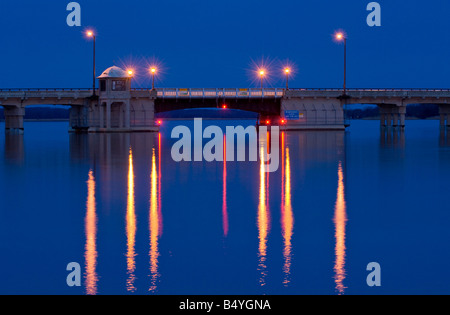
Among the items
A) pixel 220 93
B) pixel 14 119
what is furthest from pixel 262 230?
pixel 14 119

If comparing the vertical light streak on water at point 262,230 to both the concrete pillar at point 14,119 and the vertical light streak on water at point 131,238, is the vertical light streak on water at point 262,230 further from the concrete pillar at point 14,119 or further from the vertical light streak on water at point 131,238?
the concrete pillar at point 14,119

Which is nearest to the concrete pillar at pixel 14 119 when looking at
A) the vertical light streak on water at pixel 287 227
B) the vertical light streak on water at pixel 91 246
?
the vertical light streak on water at pixel 287 227

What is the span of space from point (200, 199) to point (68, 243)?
20.8ft

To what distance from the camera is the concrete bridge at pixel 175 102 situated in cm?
6931

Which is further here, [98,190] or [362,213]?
[98,190]

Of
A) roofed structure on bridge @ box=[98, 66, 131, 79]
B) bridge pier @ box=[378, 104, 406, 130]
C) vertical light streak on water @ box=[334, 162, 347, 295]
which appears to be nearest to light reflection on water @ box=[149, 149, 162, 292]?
vertical light streak on water @ box=[334, 162, 347, 295]

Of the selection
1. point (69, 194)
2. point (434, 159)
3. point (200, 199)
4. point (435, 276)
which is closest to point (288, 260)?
point (435, 276)

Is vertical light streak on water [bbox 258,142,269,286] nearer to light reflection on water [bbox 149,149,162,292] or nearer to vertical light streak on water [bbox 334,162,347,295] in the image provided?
vertical light streak on water [bbox 334,162,347,295]

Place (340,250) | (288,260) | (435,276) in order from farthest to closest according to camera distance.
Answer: (340,250) → (288,260) → (435,276)

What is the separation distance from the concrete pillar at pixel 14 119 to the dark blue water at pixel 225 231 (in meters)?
48.7

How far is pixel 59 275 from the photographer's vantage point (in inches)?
410

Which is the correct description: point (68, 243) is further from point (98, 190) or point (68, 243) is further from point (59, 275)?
point (98, 190)

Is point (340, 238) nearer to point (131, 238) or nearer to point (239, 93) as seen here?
point (131, 238)

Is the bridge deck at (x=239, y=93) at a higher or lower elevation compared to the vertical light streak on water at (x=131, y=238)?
higher
